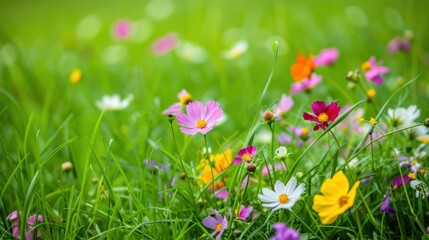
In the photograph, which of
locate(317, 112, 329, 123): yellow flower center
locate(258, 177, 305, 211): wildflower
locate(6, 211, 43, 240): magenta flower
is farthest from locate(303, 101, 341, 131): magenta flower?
locate(6, 211, 43, 240): magenta flower

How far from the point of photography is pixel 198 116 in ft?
2.90

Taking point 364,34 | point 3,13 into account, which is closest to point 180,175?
point 364,34

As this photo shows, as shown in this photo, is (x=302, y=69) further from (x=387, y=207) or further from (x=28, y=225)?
(x=28, y=225)

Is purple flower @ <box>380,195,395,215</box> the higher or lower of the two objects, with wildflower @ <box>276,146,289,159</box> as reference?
lower

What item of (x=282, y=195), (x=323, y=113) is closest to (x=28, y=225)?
(x=282, y=195)

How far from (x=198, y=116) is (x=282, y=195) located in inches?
8.8

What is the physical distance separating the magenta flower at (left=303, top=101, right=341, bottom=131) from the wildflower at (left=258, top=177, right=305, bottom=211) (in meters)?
0.11

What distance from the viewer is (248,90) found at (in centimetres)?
162

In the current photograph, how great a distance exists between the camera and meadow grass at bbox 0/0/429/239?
85cm

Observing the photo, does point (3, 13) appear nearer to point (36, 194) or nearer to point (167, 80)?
point (167, 80)

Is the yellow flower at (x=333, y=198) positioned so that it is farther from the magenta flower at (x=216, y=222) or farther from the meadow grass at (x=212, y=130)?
the magenta flower at (x=216, y=222)

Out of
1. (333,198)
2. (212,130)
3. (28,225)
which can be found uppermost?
(333,198)

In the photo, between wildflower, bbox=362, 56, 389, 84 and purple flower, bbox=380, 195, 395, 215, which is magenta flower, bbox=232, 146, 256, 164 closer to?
purple flower, bbox=380, 195, 395, 215

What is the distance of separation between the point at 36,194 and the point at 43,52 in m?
1.82
